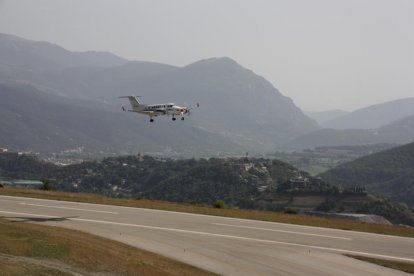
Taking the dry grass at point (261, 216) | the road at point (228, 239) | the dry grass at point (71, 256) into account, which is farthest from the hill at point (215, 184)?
the dry grass at point (71, 256)

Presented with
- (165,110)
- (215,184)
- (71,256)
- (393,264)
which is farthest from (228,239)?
(215,184)

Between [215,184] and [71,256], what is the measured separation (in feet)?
422

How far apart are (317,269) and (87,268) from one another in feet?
39.1

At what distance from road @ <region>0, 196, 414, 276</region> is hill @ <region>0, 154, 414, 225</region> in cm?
6088

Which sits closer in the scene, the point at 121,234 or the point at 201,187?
the point at 121,234

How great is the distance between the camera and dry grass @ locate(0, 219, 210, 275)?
76.7 ft

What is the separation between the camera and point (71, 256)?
26.3m

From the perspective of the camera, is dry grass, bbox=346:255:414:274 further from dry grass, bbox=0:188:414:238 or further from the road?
dry grass, bbox=0:188:414:238

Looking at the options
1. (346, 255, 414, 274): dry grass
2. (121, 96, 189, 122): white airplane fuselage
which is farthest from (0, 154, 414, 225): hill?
(346, 255, 414, 274): dry grass

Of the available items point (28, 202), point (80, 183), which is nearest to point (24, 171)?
point (80, 183)

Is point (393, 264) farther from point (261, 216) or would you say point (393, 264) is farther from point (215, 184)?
point (215, 184)

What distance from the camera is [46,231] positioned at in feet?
106

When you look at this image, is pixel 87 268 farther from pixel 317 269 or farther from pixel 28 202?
pixel 28 202

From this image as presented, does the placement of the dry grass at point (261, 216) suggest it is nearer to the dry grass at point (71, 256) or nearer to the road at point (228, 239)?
the road at point (228, 239)
